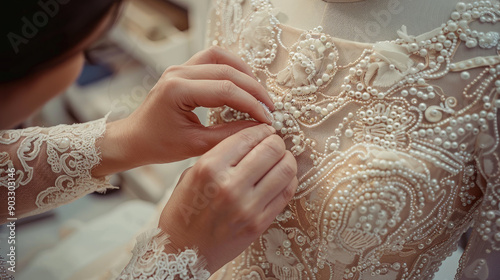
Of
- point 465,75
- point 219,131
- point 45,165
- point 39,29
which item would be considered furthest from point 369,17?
point 45,165

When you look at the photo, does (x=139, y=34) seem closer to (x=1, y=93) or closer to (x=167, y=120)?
(x=167, y=120)

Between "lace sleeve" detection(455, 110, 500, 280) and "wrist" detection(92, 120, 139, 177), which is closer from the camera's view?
"lace sleeve" detection(455, 110, 500, 280)

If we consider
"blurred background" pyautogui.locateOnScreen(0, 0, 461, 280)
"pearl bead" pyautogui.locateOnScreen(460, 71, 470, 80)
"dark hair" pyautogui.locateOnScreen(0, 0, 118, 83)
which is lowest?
"blurred background" pyautogui.locateOnScreen(0, 0, 461, 280)

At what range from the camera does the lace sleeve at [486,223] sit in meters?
0.55

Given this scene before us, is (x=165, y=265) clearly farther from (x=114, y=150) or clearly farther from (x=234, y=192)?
(x=114, y=150)

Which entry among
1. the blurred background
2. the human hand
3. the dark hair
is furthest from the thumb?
the blurred background

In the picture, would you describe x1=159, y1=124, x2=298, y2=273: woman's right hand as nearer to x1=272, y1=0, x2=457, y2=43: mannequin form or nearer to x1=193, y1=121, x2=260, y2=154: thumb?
x1=193, y1=121, x2=260, y2=154: thumb

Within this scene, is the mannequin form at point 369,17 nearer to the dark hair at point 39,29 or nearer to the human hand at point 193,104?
the human hand at point 193,104

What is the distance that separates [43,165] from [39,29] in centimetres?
48

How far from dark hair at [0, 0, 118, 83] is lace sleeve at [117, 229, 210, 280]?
0.37 m

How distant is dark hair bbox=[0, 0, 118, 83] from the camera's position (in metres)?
0.41

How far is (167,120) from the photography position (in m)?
0.68

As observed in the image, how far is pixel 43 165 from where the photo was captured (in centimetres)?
83

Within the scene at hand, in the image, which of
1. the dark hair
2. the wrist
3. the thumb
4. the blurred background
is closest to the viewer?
the dark hair
